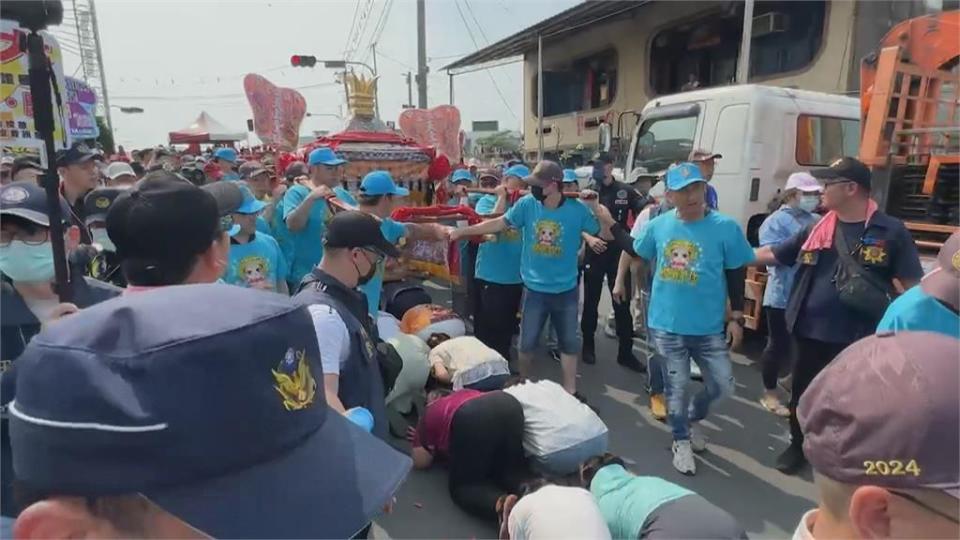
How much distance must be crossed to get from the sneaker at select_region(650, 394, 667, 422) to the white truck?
77.3 inches

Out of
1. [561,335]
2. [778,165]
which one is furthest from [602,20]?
[561,335]

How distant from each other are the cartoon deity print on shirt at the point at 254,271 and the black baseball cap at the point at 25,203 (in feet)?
4.75

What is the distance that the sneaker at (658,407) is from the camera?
446 centimetres

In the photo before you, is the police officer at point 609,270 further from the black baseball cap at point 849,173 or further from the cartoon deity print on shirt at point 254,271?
the cartoon deity print on shirt at point 254,271

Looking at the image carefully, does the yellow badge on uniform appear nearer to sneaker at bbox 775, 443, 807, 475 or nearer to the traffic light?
sneaker at bbox 775, 443, 807, 475

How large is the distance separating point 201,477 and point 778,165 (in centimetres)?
646

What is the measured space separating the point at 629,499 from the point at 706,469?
61.8 inches

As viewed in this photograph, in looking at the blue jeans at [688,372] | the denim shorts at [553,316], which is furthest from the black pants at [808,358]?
the denim shorts at [553,316]

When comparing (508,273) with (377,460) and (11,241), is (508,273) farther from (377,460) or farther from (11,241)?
(377,460)

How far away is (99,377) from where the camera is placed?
66 centimetres

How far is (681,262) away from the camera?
371 centimetres

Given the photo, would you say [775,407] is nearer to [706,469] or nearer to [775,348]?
[775,348]

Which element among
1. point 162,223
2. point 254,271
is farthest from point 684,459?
point 162,223

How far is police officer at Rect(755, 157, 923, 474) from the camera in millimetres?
3123
